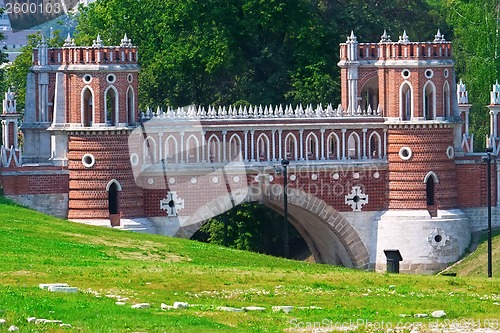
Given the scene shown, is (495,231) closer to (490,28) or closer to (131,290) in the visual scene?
(490,28)

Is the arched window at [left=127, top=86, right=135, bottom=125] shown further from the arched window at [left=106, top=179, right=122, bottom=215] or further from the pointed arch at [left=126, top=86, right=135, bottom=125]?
the arched window at [left=106, top=179, right=122, bottom=215]

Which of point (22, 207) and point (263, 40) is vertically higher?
point (263, 40)

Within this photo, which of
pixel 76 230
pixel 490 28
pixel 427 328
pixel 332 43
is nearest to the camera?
pixel 427 328

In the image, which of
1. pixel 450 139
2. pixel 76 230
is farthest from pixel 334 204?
pixel 76 230

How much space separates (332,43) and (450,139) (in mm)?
12851

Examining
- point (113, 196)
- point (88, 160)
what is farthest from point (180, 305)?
point (113, 196)

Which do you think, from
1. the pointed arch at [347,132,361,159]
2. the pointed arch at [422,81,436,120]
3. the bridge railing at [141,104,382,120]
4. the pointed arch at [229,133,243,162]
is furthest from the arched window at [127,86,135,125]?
the pointed arch at [422,81,436,120]

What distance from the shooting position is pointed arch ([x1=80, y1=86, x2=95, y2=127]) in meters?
54.6

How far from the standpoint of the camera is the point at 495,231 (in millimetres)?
59531

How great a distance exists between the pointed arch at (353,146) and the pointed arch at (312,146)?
3.64 feet

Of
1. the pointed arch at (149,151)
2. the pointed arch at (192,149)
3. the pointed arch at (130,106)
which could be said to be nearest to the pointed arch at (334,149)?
the pointed arch at (192,149)

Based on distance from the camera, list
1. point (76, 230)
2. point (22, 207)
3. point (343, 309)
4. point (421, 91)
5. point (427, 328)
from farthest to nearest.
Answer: point (421, 91), point (22, 207), point (76, 230), point (343, 309), point (427, 328)

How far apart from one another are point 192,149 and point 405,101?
284 inches

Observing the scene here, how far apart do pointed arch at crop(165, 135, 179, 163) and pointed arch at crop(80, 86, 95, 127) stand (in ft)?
8.35
